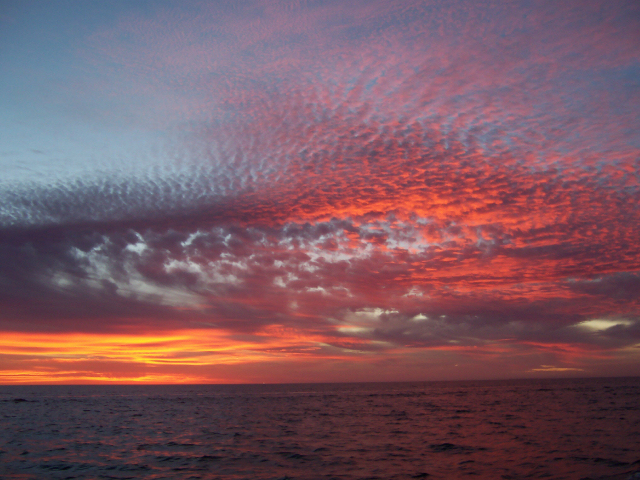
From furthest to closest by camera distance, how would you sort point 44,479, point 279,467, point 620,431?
1. point 620,431
2. point 279,467
3. point 44,479

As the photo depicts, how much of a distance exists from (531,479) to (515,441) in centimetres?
1173

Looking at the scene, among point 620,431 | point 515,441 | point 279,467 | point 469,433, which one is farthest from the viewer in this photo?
point 469,433

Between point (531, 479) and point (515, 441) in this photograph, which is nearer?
point (531, 479)

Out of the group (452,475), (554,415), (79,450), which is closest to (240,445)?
(79,450)

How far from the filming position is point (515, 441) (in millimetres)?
31047

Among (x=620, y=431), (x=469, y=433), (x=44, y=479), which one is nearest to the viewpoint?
(x=44, y=479)

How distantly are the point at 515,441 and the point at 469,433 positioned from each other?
550 cm

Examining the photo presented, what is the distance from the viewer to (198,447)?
105ft

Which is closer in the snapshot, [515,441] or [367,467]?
[367,467]

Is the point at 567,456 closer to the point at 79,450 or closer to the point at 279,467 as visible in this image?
the point at 279,467

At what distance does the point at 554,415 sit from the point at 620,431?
15363 mm

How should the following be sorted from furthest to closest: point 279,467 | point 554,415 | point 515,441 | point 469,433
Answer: point 554,415 < point 469,433 < point 515,441 < point 279,467

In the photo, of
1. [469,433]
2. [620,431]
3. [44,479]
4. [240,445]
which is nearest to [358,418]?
[469,433]

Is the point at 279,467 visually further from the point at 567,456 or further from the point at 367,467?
the point at 567,456
